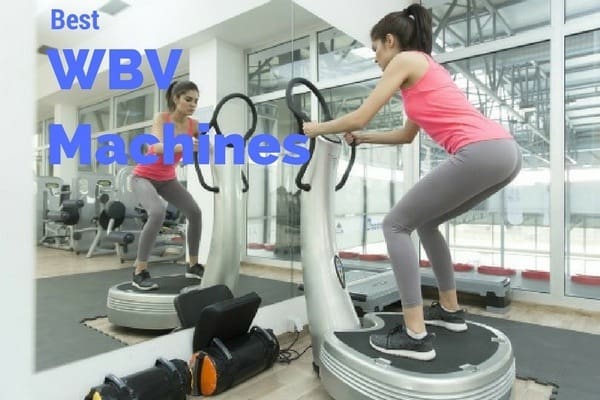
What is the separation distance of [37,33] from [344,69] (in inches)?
103

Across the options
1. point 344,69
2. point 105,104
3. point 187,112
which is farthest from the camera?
point 344,69

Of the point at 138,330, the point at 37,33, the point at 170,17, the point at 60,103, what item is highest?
the point at 170,17

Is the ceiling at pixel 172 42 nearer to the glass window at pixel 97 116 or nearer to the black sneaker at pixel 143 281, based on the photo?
the glass window at pixel 97 116

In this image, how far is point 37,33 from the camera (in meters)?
1.49

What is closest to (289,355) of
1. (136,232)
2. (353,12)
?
(136,232)

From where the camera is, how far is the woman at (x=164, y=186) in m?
1.95

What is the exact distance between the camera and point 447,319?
1.85 meters

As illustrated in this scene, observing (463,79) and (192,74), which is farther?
(463,79)

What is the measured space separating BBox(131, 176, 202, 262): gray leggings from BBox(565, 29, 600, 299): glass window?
2.86 metres

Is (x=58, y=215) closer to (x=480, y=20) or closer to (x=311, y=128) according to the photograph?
(x=311, y=128)

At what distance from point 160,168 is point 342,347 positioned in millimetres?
1198

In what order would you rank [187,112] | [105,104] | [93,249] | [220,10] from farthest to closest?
[220,10], [187,112], [93,249], [105,104]

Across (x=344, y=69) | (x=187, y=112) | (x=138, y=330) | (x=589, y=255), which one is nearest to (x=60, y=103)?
(x=187, y=112)

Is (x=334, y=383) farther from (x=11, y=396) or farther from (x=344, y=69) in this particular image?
(x=344, y=69)
